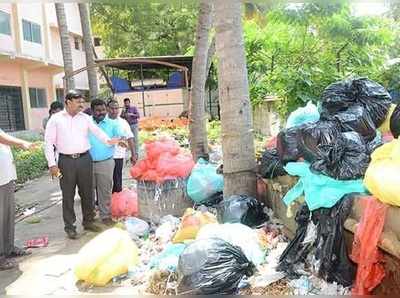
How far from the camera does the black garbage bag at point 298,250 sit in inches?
142

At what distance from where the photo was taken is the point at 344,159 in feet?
11.7

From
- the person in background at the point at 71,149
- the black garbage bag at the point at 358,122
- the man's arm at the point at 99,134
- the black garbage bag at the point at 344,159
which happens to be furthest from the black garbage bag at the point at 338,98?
the person in background at the point at 71,149

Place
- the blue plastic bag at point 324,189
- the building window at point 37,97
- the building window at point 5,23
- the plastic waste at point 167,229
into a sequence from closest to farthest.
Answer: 1. the blue plastic bag at point 324,189
2. the plastic waste at point 167,229
3. the building window at point 5,23
4. the building window at point 37,97

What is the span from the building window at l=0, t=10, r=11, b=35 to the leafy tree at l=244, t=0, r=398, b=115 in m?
13.2

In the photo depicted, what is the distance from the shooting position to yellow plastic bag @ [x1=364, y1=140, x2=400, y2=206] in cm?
281

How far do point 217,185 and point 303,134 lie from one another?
1.80 metres

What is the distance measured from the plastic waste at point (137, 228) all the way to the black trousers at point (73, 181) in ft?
2.13

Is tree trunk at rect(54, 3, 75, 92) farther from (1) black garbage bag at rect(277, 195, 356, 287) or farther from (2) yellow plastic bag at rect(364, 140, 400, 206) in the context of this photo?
(2) yellow plastic bag at rect(364, 140, 400, 206)

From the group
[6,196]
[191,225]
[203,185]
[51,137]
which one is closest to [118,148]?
[51,137]

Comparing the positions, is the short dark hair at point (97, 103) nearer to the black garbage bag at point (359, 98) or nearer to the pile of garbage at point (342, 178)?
the pile of garbage at point (342, 178)

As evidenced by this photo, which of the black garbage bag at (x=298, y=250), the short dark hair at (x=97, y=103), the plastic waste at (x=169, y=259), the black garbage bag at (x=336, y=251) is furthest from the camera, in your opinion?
the short dark hair at (x=97, y=103)

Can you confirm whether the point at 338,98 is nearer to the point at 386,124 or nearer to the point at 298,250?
the point at 386,124

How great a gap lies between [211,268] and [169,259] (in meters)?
0.79

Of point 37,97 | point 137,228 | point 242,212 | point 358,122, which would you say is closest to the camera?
point 358,122
